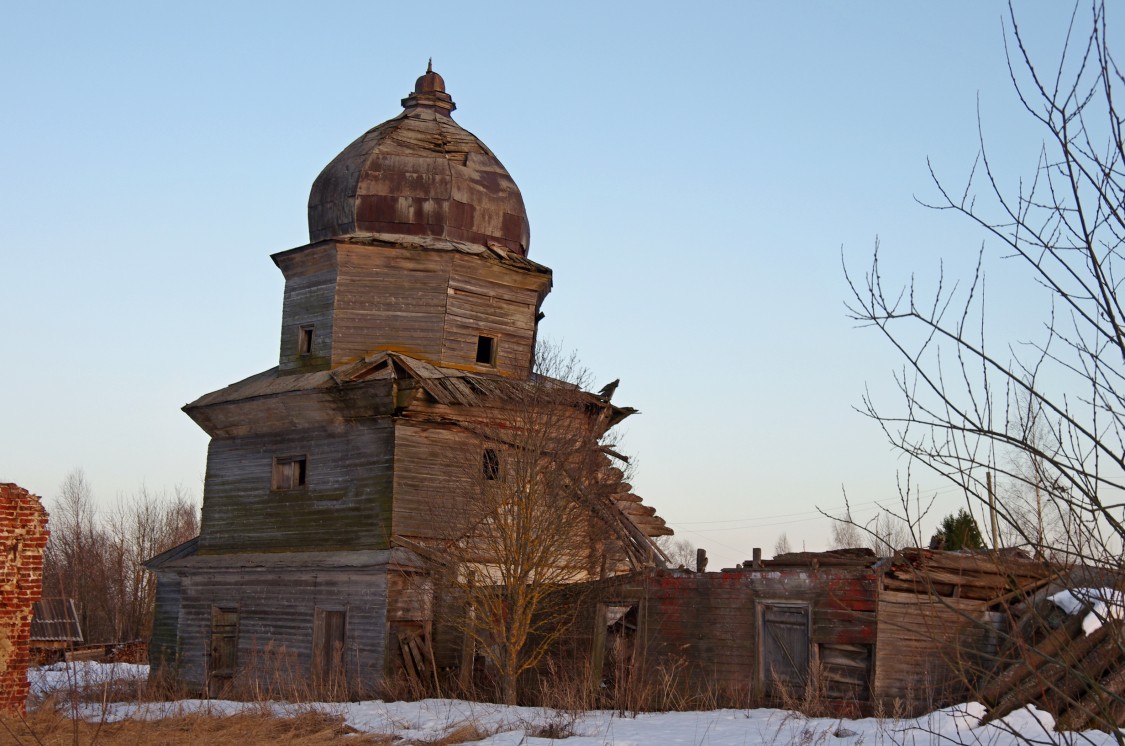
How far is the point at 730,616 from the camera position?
61.4 feet

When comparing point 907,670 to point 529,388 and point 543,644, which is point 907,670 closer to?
point 543,644

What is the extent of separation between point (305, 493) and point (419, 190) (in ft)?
23.7

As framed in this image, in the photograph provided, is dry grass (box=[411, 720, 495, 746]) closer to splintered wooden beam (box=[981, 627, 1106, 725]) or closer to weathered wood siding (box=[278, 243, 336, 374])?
splintered wooden beam (box=[981, 627, 1106, 725])

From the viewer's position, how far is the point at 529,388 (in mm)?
22141

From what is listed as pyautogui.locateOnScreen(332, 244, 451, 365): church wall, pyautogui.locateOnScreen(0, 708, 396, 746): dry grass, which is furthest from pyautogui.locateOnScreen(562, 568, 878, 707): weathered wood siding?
pyautogui.locateOnScreen(332, 244, 451, 365): church wall

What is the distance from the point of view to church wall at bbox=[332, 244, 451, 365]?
24828 millimetres

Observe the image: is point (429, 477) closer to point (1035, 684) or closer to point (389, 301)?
point (389, 301)

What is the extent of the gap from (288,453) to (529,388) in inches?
233

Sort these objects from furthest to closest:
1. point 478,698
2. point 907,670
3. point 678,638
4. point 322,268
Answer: point 322,268 < point 478,698 < point 678,638 < point 907,670

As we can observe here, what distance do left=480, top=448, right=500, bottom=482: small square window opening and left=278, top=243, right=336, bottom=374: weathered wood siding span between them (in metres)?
4.05

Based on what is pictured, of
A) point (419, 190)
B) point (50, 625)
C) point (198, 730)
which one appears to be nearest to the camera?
point (198, 730)

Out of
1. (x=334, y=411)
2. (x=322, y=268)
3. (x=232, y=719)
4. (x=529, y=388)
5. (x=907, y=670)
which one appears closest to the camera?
(x=232, y=719)

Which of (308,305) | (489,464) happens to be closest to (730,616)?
(489,464)

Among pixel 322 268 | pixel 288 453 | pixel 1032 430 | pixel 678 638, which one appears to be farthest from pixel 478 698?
pixel 1032 430
